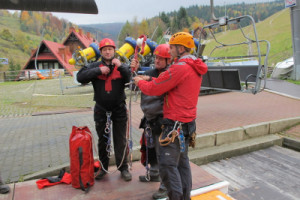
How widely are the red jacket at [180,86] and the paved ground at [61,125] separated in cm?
251

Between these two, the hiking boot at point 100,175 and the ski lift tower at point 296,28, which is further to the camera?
the ski lift tower at point 296,28

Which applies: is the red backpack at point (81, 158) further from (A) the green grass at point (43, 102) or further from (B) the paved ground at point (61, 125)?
(A) the green grass at point (43, 102)

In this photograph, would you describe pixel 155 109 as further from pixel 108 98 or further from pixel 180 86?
pixel 108 98

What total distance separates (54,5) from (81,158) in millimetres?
2519

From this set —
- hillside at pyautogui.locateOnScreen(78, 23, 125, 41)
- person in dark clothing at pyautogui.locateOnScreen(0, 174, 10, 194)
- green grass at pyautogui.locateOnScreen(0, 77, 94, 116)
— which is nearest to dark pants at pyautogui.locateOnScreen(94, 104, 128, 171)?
person in dark clothing at pyautogui.locateOnScreen(0, 174, 10, 194)

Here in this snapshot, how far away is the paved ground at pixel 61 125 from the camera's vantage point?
4336 mm

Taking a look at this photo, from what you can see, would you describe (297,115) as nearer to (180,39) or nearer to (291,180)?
(291,180)

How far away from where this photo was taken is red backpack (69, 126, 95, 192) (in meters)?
3.30

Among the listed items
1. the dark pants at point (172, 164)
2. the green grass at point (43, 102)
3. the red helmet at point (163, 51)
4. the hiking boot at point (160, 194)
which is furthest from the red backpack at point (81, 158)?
the green grass at point (43, 102)

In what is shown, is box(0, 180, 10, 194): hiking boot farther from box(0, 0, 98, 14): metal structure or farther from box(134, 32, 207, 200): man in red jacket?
box(0, 0, 98, 14): metal structure

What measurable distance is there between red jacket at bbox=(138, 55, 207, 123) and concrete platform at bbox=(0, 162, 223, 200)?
4.34 ft

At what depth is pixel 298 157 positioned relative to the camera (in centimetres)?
509

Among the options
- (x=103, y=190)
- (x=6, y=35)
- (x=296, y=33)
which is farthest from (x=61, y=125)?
(x=6, y=35)

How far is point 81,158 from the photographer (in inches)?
130
